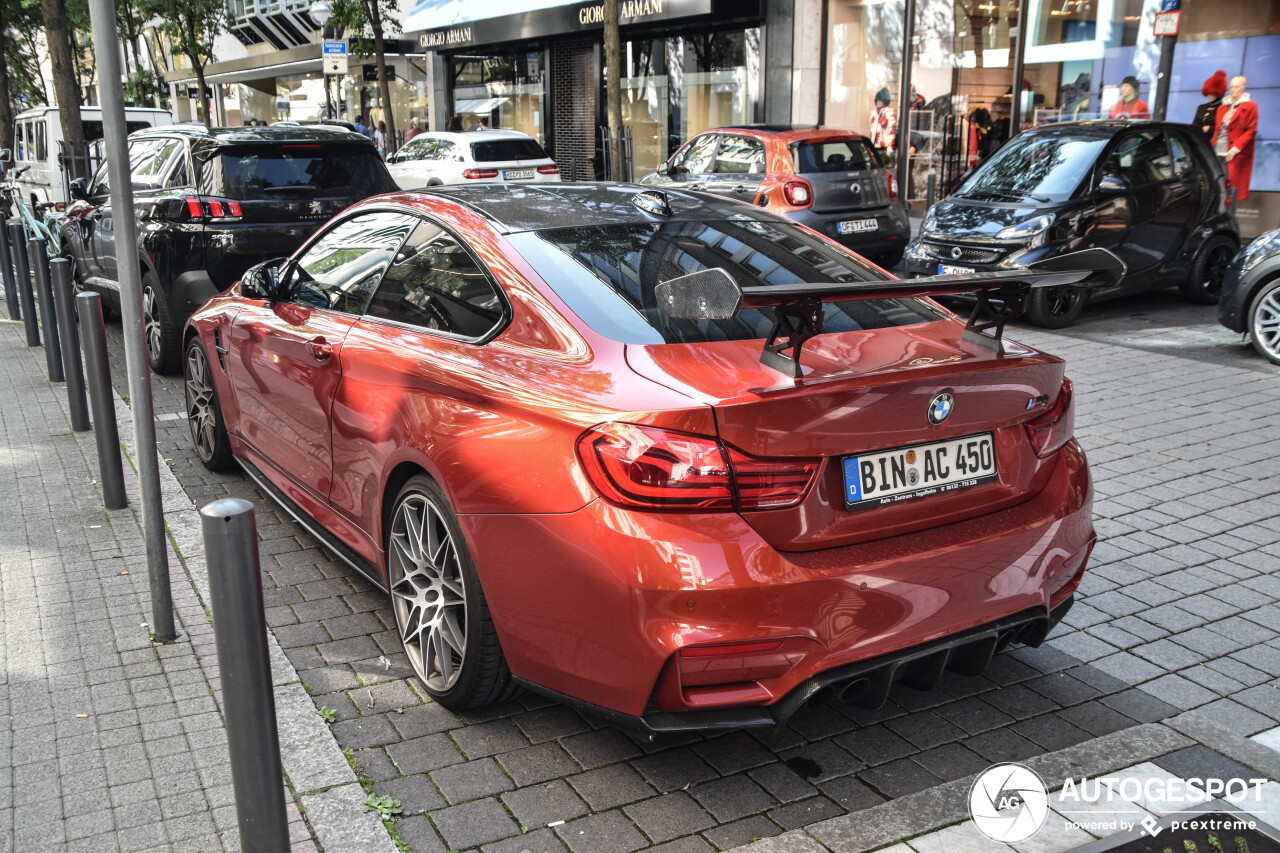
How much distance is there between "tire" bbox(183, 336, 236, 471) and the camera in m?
5.75

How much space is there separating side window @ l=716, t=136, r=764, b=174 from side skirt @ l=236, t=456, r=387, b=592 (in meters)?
8.94

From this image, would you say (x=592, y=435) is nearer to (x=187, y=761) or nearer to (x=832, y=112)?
(x=187, y=761)

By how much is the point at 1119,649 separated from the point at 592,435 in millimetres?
2300

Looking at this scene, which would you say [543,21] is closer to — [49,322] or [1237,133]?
[1237,133]

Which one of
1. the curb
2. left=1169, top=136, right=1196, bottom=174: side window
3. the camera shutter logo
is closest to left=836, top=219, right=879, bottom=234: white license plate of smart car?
left=1169, top=136, right=1196, bottom=174: side window

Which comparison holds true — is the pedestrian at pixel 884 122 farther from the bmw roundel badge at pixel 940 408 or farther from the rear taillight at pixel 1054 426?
the bmw roundel badge at pixel 940 408

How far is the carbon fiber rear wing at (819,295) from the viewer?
274 cm

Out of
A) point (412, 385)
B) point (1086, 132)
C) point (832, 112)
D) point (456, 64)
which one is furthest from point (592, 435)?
point (456, 64)

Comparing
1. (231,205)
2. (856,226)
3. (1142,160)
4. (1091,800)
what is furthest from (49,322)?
(1142,160)

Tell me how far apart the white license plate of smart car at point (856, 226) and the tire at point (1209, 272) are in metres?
3.34

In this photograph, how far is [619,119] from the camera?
18312 millimetres

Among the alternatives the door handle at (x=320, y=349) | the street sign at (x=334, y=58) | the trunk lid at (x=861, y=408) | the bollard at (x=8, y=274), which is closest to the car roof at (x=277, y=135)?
the bollard at (x=8, y=274)

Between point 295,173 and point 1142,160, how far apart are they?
25.7 feet

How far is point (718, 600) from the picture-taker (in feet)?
9.05
